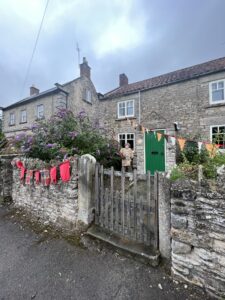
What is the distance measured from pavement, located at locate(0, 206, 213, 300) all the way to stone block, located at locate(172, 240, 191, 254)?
44 cm

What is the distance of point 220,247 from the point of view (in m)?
2.05

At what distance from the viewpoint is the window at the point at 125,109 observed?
11.8m

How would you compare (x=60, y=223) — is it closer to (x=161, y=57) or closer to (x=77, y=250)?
(x=77, y=250)

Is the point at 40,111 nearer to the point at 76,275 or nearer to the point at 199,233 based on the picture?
the point at 76,275

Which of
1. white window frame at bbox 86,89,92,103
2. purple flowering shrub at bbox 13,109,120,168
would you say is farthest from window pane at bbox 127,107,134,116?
purple flowering shrub at bbox 13,109,120,168

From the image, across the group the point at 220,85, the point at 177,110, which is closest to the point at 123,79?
the point at 177,110

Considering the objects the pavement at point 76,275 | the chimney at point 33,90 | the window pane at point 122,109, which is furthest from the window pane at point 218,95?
the chimney at point 33,90

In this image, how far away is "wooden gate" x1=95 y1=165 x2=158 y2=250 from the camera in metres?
2.84

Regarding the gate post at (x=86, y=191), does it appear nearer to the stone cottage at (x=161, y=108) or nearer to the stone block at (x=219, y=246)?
the stone block at (x=219, y=246)

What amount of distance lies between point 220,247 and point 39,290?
8.35ft

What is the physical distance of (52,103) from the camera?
13836 millimetres

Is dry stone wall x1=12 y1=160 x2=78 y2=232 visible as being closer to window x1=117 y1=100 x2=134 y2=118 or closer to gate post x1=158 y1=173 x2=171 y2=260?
gate post x1=158 y1=173 x2=171 y2=260

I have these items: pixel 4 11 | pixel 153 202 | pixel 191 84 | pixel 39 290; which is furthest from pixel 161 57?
pixel 39 290

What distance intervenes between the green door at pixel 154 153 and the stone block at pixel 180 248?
22.0 ft
